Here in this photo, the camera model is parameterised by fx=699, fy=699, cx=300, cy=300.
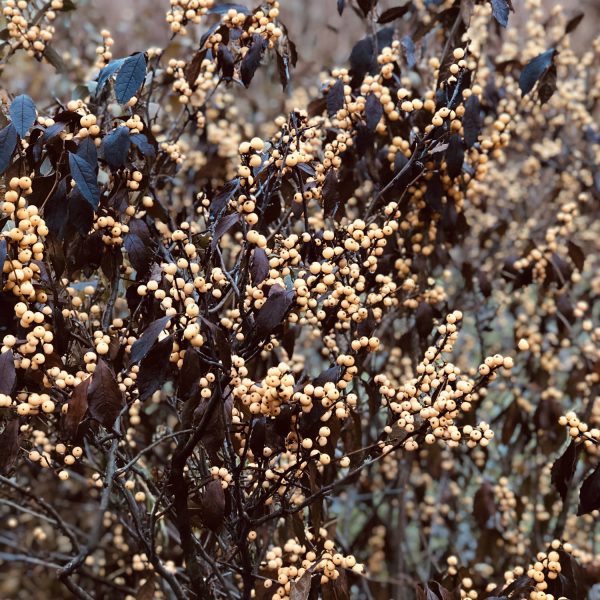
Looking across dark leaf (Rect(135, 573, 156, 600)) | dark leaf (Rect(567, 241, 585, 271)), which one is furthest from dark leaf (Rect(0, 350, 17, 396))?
dark leaf (Rect(567, 241, 585, 271))

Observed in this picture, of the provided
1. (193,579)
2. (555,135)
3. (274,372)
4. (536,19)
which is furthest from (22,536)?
(536,19)

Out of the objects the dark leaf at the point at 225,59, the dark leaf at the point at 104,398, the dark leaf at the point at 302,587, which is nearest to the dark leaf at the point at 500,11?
the dark leaf at the point at 225,59

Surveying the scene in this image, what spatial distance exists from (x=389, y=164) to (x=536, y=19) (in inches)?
101

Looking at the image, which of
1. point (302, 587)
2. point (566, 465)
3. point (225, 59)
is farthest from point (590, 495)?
point (225, 59)

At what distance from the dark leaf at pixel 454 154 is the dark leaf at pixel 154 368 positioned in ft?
3.69

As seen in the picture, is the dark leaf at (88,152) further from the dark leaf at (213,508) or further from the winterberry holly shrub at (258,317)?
the dark leaf at (213,508)

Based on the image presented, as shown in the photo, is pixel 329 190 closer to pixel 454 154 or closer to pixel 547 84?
pixel 454 154

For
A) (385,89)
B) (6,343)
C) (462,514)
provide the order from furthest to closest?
(462,514) → (385,89) → (6,343)

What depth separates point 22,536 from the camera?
3783mm

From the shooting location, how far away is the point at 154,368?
1.51m

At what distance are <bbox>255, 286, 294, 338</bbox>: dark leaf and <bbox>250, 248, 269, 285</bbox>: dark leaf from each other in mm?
51

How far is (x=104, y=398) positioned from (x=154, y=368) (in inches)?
5.0

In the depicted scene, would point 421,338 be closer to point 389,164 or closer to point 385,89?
point 389,164

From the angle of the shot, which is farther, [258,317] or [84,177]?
[84,177]
